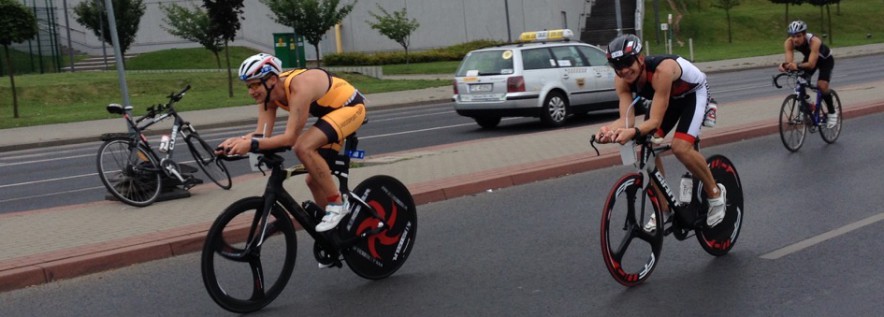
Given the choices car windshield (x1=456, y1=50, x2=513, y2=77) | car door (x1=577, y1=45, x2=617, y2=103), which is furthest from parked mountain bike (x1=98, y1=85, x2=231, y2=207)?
car door (x1=577, y1=45, x2=617, y2=103)

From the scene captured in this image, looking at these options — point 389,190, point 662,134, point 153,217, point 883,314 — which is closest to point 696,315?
point 883,314

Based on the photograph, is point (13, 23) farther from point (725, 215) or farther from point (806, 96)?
point (725, 215)

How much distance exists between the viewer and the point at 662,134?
683 cm

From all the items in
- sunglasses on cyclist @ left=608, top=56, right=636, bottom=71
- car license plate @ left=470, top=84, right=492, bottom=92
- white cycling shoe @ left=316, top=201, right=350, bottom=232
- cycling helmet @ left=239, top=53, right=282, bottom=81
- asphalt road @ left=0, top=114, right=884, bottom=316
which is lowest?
asphalt road @ left=0, top=114, right=884, bottom=316

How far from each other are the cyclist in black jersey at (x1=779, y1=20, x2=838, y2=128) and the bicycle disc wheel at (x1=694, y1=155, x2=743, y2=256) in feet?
18.5

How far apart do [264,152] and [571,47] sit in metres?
13.8

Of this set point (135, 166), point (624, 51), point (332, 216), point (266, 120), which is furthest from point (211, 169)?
point (624, 51)

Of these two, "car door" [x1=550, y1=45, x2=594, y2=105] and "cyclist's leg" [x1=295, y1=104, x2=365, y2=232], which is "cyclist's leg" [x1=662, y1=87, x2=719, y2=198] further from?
"car door" [x1=550, y1=45, x2=594, y2=105]

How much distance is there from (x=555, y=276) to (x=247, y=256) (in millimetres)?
2039

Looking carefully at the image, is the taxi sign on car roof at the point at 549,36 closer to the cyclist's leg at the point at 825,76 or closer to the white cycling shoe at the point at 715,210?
the cyclist's leg at the point at 825,76

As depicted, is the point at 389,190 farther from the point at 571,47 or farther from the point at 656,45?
the point at 656,45

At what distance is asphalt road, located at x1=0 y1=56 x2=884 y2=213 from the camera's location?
13.2m

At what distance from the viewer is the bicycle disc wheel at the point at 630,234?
20.1 ft

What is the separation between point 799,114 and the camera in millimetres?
12758
